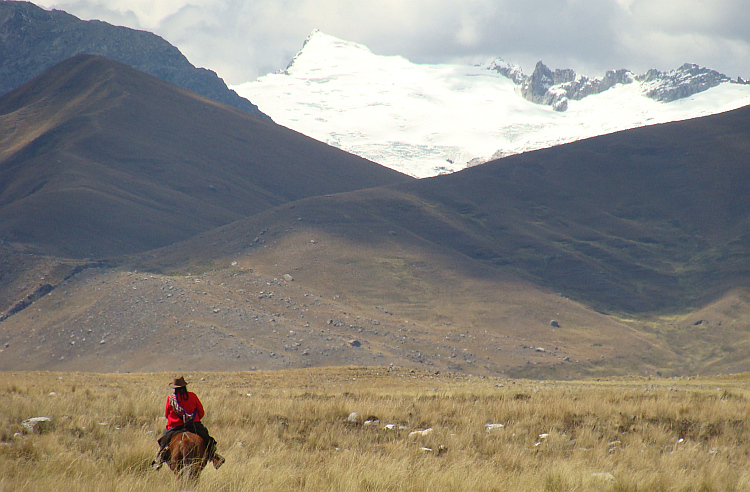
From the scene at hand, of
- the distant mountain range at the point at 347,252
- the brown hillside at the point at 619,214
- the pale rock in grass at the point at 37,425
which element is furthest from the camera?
the brown hillside at the point at 619,214

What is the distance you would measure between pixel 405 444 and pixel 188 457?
3.97 metres

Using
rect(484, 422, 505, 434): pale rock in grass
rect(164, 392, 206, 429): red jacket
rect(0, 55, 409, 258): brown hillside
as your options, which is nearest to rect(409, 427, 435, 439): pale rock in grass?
rect(484, 422, 505, 434): pale rock in grass

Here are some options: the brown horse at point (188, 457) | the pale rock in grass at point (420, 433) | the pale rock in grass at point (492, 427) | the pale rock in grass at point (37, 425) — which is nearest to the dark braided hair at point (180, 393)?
the brown horse at point (188, 457)

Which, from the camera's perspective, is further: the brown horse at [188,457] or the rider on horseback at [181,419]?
the rider on horseback at [181,419]

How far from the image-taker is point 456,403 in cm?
1410

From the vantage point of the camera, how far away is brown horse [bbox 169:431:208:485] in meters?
6.92

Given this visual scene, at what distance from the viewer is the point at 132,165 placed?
112 metres

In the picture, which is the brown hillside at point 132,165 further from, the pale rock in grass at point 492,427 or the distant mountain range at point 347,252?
the pale rock in grass at point 492,427

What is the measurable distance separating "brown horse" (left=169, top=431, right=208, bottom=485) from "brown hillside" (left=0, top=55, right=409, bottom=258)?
79652 millimetres

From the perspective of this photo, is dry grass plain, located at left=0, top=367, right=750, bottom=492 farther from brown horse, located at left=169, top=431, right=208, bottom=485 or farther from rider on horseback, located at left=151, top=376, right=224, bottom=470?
rider on horseback, located at left=151, top=376, right=224, bottom=470

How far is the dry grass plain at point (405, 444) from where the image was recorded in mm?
7527

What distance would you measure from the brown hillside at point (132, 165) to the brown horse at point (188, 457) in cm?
7965

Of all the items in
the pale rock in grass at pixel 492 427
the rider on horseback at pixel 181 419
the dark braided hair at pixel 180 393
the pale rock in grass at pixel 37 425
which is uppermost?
the dark braided hair at pixel 180 393

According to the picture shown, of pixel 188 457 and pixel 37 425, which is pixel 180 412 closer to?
pixel 188 457
